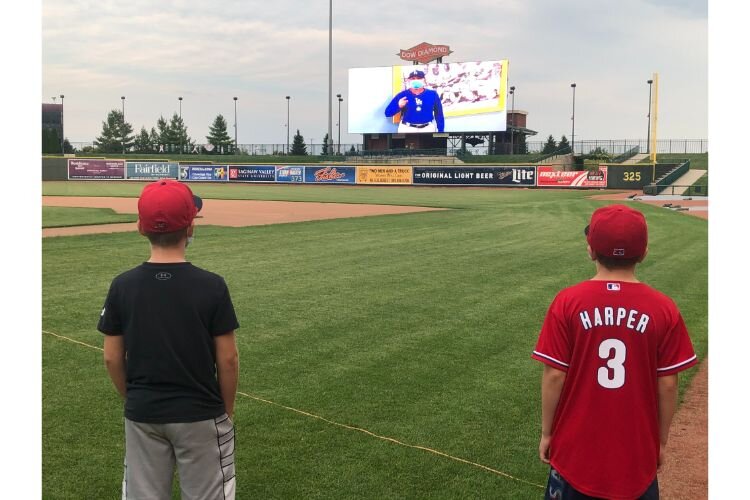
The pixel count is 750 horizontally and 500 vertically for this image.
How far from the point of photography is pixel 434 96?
65750 mm

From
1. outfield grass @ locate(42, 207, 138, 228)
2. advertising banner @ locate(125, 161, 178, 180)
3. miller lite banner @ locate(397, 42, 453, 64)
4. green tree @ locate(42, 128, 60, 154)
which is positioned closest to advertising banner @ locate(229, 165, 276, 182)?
advertising banner @ locate(125, 161, 178, 180)

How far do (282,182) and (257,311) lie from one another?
5041 cm

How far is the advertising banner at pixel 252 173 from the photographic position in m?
59.2

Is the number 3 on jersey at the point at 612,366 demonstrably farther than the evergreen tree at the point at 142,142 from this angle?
No

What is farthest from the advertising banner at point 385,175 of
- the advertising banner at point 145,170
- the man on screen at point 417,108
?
the advertising banner at point 145,170

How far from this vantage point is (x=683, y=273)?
12.7m

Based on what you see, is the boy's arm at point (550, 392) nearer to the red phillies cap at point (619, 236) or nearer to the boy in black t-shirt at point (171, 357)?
the red phillies cap at point (619, 236)

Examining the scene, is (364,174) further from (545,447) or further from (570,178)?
(545,447)

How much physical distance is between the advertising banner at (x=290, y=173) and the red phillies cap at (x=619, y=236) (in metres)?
55.3

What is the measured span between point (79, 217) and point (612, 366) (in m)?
22.5

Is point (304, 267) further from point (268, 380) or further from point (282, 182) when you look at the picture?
point (282, 182)
